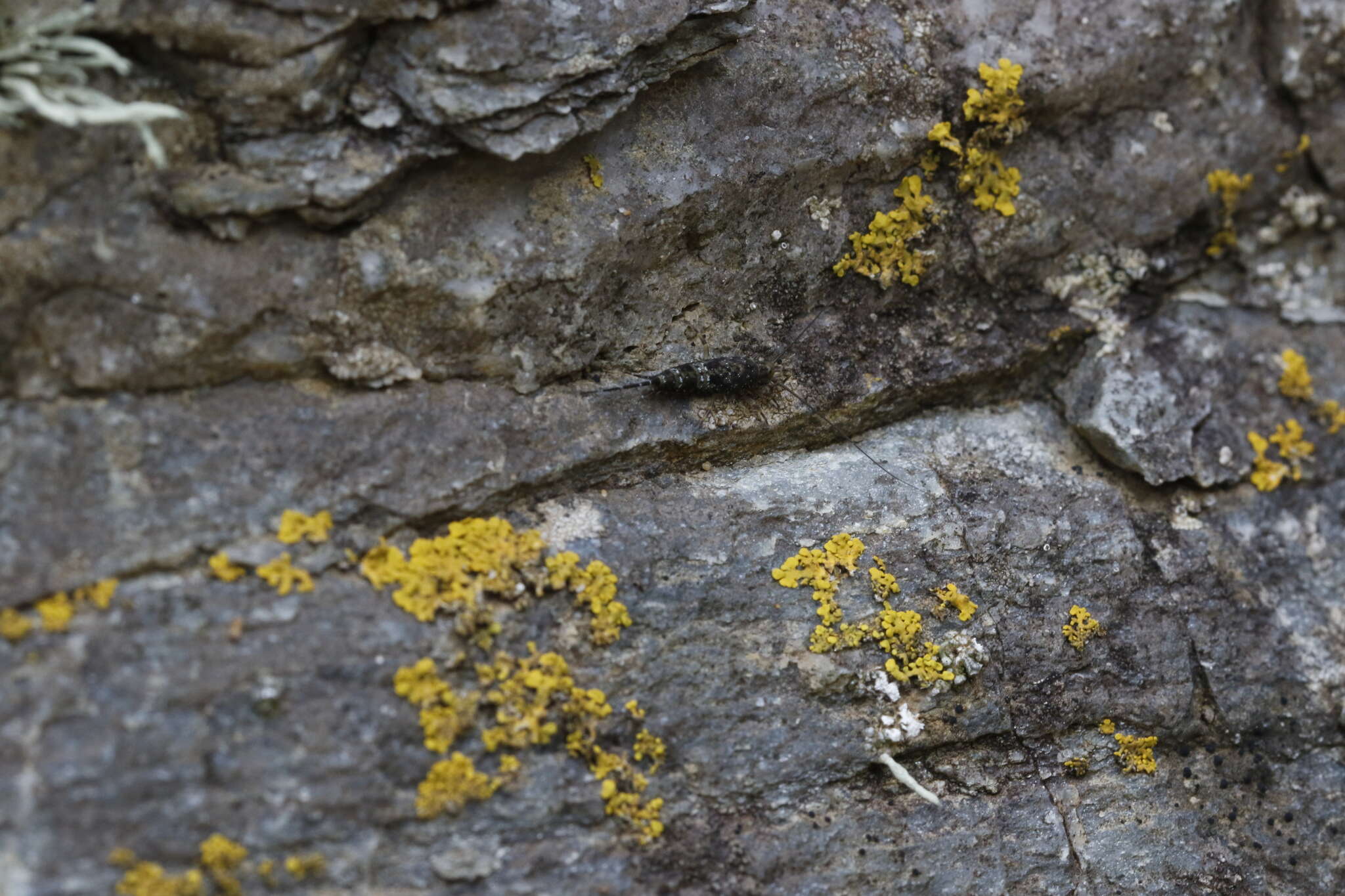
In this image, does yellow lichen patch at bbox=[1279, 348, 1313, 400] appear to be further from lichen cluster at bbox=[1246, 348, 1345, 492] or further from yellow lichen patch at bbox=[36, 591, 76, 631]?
yellow lichen patch at bbox=[36, 591, 76, 631]

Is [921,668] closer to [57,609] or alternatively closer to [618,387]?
[618,387]

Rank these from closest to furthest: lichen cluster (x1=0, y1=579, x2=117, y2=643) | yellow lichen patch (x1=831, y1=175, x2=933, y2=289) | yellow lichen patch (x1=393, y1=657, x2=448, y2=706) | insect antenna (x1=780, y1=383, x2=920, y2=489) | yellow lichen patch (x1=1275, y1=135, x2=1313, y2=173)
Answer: lichen cluster (x1=0, y1=579, x2=117, y2=643)
yellow lichen patch (x1=393, y1=657, x2=448, y2=706)
insect antenna (x1=780, y1=383, x2=920, y2=489)
yellow lichen patch (x1=831, y1=175, x2=933, y2=289)
yellow lichen patch (x1=1275, y1=135, x2=1313, y2=173)

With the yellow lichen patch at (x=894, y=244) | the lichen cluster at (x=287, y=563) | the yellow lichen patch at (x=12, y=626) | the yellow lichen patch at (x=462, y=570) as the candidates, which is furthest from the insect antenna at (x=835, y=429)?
the yellow lichen patch at (x=12, y=626)

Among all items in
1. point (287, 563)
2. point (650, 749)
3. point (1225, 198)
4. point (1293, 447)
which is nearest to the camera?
point (287, 563)

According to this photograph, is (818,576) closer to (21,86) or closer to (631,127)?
(631,127)

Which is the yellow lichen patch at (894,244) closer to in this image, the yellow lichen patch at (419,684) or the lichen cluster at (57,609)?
the yellow lichen patch at (419,684)

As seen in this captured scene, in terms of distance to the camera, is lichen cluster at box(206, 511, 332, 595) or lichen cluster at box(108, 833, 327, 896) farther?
lichen cluster at box(206, 511, 332, 595)

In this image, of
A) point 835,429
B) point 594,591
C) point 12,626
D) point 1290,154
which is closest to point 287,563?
point 12,626

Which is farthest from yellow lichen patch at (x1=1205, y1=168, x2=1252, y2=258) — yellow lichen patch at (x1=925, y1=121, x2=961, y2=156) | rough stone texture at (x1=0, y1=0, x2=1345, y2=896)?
yellow lichen patch at (x1=925, y1=121, x2=961, y2=156)

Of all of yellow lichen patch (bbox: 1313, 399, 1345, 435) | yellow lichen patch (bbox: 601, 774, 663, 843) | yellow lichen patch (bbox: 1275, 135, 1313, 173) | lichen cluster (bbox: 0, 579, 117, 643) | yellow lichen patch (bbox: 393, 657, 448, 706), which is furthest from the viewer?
yellow lichen patch (bbox: 1275, 135, 1313, 173)
